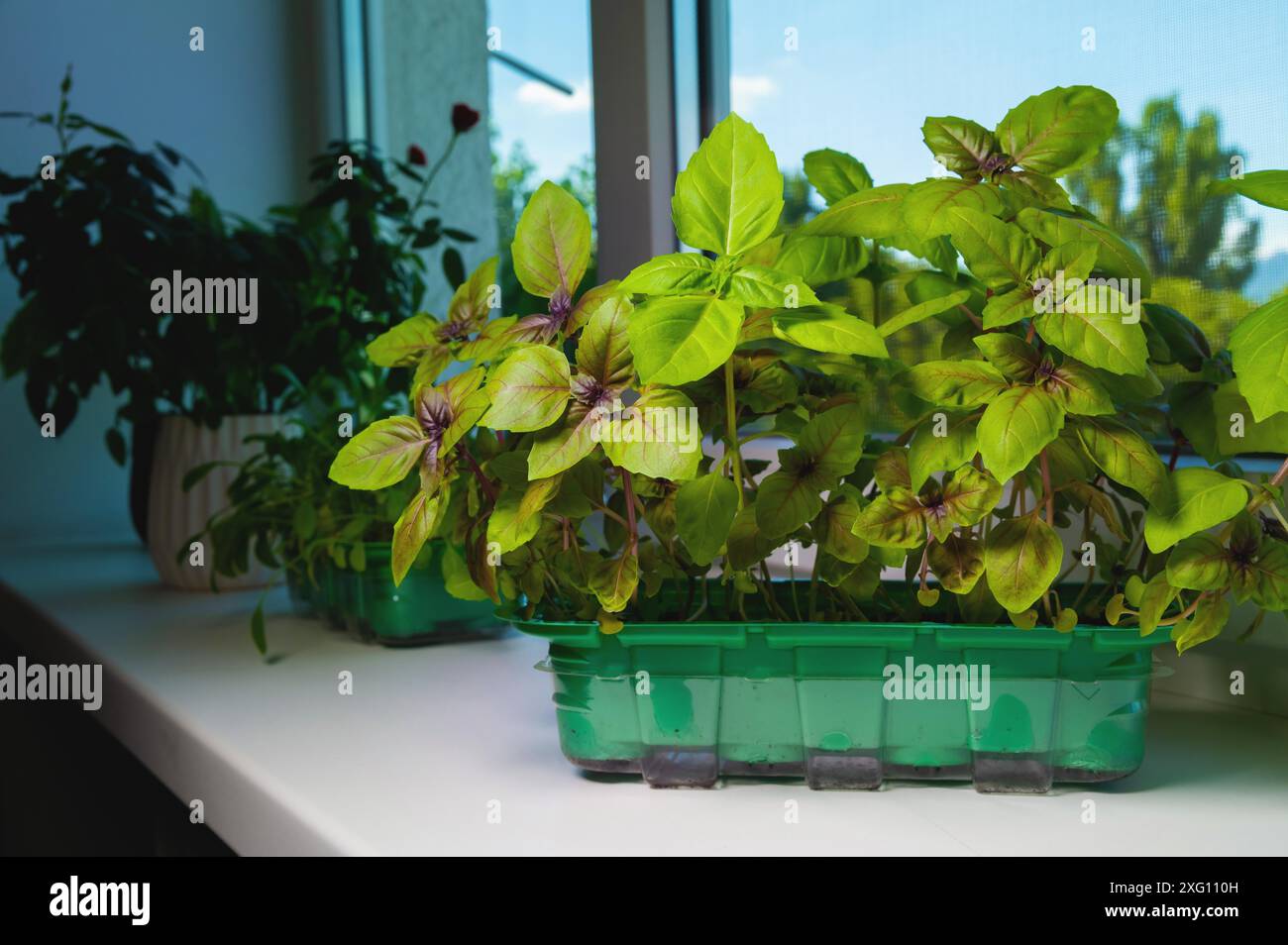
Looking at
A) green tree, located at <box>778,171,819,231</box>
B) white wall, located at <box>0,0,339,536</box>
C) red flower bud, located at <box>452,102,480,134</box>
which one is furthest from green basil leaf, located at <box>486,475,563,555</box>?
white wall, located at <box>0,0,339,536</box>

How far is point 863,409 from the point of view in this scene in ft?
1.89

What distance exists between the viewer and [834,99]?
3.68 feet

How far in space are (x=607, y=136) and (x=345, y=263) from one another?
385 millimetres

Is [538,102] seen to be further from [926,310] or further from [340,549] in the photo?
[926,310]

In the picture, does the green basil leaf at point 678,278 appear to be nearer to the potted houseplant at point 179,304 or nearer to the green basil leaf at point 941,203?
the green basil leaf at point 941,203

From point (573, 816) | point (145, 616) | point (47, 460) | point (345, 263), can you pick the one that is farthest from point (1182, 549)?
point (47, 460)

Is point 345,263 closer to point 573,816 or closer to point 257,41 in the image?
point 257,41

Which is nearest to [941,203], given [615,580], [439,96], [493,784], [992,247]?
[992,247]

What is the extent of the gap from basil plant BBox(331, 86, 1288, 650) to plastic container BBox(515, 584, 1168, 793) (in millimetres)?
23

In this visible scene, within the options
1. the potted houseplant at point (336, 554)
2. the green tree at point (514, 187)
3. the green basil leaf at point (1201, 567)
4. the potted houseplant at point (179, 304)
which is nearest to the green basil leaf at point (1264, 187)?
the green basil leaf at point (1201, 567)

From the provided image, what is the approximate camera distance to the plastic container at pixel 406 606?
0.96 m

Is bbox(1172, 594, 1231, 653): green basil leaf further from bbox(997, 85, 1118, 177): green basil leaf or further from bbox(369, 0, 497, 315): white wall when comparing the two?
bbox(369, 0, 497, 315): white wall

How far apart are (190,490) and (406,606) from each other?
19.2 inches

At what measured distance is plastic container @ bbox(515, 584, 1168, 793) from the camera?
1.80 feet
